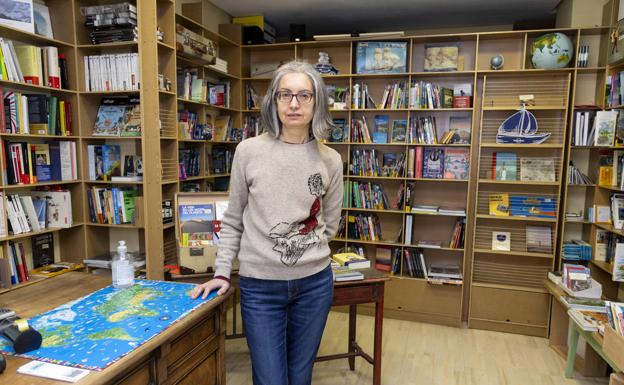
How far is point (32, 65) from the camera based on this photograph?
2.37m

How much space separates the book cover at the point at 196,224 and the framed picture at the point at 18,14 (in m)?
1.34

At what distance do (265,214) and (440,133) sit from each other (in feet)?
9.42

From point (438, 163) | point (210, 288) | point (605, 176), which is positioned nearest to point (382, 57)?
point (438, 163)

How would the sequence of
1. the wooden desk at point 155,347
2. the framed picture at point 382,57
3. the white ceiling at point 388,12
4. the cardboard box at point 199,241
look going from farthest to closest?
the framed picture at point 382,57 → the white ceiling at point 388,12 → the cardboard box at point 199,241 → the wooden desk at point 155,347

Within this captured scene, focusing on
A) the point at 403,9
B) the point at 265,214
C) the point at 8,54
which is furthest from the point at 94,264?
the point at 403,9

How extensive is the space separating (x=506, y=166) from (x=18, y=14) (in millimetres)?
3631

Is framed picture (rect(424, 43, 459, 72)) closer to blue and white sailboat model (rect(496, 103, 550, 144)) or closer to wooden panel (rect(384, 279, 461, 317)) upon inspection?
blue and white sailboat model (rect(496, 103, 550, 144))

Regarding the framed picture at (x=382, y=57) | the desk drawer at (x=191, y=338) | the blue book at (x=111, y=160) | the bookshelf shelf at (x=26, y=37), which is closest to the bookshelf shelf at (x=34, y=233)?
the blue book at (x=111, y=160)

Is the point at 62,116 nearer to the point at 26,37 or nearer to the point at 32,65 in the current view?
the point at 32,65

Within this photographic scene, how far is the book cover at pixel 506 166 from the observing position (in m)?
3.59

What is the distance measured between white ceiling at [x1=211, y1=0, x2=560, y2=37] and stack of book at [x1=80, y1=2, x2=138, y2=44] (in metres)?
1.28

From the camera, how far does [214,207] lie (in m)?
2.17

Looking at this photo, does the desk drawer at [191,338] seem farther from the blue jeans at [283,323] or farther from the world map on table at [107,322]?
the blue jeans at [283,323]

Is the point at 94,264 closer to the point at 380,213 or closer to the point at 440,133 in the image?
the point at 380,213
